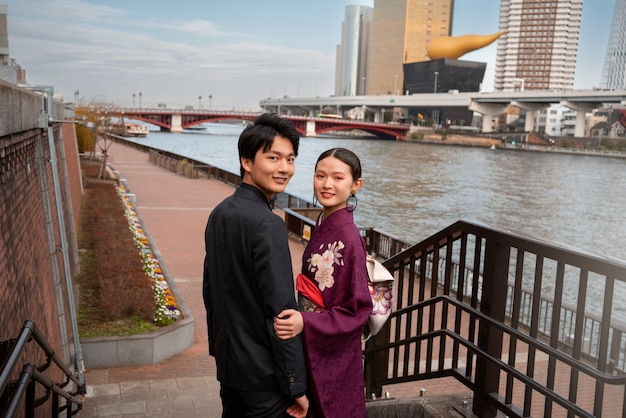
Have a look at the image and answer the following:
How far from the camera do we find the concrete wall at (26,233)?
4.05 m

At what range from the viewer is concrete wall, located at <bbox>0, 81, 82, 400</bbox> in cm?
405

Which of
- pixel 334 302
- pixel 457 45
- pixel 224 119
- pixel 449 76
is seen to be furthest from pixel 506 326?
pixel 457 45

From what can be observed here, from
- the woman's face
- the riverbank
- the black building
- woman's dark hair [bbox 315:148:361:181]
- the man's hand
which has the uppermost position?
the black building

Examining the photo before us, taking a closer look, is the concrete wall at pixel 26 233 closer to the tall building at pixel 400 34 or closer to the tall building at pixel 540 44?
the tall building at pixel 400 34

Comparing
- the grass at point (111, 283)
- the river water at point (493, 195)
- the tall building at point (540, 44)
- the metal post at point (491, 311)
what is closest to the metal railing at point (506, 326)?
the metal post at point (491, 311)

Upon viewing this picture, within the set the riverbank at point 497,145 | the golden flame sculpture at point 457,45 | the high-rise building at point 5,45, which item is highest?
the golden flame sculpture at point 457,45

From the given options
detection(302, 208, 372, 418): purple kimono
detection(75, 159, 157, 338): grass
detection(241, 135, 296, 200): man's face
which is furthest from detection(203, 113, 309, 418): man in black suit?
detection(75, 159, 157, 338): grass

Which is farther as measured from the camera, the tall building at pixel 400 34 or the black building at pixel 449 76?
the tall building at pixel 400 34

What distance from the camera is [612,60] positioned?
17225 centimetres

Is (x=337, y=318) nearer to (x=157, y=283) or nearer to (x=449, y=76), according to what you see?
(x=157, y=283)

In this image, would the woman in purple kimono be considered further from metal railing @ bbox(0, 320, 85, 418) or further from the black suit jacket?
metal railing @ bbox(0, 320, 85, 418)

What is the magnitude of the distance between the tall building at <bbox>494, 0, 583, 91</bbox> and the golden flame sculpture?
2225 centimetres

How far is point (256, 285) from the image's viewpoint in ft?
8.35

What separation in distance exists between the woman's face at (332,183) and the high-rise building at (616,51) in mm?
186329
